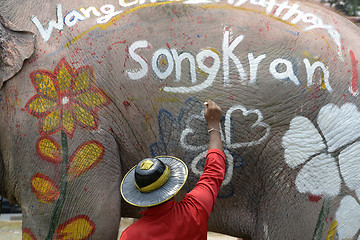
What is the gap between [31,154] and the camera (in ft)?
8.63

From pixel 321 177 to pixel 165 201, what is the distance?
101 cm

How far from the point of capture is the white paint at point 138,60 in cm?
265

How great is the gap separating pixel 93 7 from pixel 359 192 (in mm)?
1924

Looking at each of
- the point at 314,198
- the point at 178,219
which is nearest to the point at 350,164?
the point at 314,198

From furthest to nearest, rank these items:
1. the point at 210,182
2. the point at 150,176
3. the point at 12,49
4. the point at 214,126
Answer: the point at 12,49, the point at 214,126, the point at 210,182, the point at 150,176

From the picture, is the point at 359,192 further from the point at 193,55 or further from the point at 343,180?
the point at 193,55

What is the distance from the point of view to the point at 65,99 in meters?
2.62

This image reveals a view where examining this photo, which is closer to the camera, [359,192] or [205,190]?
[205,190]

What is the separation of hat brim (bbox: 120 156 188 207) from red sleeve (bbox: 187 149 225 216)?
0.11 meters

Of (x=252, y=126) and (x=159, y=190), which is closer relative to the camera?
(x=159, y=190)

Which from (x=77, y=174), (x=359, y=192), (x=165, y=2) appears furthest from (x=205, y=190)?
(x=165, y=2)

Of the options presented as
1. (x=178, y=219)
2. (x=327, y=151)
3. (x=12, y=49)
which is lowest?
(x=178, y=219)

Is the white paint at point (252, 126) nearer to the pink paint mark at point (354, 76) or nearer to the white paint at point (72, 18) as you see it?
the pink paint mark at point (354, 76)

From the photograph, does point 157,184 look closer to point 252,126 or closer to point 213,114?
point 213,114
